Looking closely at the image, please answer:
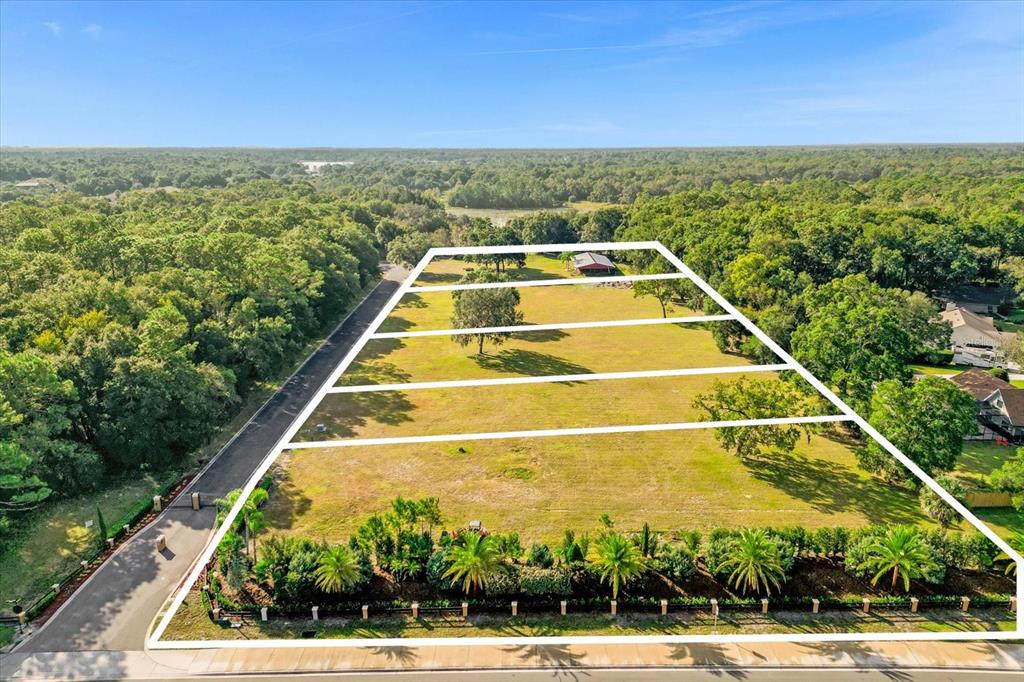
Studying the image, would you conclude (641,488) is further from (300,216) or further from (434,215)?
(434,215)

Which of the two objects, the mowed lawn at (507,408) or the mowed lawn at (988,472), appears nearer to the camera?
the mowed lawn at (988,472)

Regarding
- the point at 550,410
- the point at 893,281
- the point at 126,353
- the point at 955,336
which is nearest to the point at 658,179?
the point at 893,281

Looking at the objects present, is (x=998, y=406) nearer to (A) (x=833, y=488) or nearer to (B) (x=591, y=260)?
(A) (x=833, y=488)

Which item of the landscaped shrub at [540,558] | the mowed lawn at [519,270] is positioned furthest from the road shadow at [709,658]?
the mowed lawn at [519,270]

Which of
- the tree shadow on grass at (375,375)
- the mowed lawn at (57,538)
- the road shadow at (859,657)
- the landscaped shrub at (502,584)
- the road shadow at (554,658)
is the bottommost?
the road shadow at (554,658)

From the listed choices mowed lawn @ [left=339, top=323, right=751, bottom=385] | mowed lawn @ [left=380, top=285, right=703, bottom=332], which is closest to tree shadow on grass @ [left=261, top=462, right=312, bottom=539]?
mowed lawn @ [left=339, top=323, right=751, bottom=385]

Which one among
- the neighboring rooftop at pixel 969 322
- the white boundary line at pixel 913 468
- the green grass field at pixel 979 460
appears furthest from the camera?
the neighboring rooftop at pixel 969 322

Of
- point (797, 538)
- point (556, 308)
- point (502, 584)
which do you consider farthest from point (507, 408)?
point (556, 308)

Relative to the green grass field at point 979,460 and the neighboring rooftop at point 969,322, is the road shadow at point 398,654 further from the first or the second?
the neighboring rooftop at point 969,322
